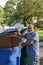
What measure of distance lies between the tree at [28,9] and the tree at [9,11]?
115 inches

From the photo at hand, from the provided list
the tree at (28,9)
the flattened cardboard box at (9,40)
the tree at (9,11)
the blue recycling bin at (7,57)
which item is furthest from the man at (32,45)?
the tree at (9,11)

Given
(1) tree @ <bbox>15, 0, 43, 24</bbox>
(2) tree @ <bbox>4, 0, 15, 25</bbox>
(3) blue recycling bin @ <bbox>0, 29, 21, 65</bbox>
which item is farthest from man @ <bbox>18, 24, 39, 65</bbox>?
(2) tree @ <bbox>4, 0, 15, 25</bbox>

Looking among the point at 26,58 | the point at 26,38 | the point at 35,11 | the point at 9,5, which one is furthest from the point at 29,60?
the point at 9,5

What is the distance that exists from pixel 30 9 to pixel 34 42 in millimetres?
46755

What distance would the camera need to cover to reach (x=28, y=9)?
5384 cm

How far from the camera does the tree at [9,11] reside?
57444 millimetres

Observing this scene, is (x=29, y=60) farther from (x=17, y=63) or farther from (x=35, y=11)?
(x=35, y=11)

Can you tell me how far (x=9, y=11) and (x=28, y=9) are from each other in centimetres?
999

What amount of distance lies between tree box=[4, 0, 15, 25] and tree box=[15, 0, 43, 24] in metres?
2.92

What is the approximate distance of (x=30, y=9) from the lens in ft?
175

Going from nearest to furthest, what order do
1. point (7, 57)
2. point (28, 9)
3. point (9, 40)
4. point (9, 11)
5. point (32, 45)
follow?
1. point (9, 40)
2. point (7, 57)
3. point (32, 45)
4. point (28, 9)
5. point (9, 11)

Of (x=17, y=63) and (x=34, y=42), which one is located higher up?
(x=34, y=42)

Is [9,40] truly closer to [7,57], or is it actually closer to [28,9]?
[7,57]

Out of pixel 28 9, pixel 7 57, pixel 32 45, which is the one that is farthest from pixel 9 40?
pixel 28 9
